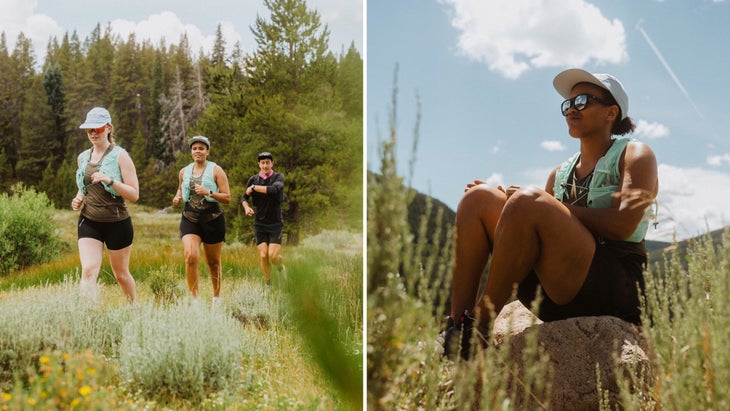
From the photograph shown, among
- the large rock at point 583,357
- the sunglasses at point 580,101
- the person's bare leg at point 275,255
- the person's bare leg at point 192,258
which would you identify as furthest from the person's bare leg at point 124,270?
the sunglasses at point 580,101

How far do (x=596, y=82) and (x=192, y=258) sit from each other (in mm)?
2032

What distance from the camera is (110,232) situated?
8.38 ft

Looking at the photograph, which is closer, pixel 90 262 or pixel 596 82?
pixel 90 262

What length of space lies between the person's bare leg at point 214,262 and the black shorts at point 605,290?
1.35 m

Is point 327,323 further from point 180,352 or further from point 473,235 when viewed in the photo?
point 473,235

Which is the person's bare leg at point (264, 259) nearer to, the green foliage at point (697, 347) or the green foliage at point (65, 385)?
the green foliage at point (65, 385)

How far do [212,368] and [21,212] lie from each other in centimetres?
107

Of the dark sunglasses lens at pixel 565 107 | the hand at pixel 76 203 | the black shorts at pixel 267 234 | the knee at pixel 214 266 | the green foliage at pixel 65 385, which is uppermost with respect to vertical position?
the dark sunglasses lens at pixel 565 107

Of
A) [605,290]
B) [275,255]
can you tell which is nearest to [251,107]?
[275,255]

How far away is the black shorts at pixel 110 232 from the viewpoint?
2.52 meters

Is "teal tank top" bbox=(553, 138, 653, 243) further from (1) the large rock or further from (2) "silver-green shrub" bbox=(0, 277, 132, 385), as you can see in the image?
(2) "silver-green shrub" bbox=(0, 277, 132, 385)

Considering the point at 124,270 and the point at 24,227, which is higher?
the point at 24,227

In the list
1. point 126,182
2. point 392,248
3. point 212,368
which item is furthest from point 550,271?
point 126,182

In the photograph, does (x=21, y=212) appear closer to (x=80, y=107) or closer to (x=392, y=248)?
(x=80, y=107)
